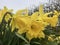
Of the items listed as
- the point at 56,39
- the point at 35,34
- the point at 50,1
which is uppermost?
the point at 35,34

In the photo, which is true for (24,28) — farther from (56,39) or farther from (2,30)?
(56,39)

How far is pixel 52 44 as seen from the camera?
107 centimetres

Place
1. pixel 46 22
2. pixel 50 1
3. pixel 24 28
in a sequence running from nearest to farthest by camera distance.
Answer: pixel 24 28, pixel 46 22, pixel 50 1

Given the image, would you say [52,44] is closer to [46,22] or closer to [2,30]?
[46,22]

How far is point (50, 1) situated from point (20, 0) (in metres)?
1.35

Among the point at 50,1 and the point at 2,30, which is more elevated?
the point at 2,30

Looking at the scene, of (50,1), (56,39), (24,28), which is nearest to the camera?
(24,28)

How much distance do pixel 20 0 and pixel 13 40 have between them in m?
6.87

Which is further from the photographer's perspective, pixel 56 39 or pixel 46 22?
pixel 56 39

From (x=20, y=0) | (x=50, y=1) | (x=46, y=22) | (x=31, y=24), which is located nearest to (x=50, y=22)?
(x=46, y=22)

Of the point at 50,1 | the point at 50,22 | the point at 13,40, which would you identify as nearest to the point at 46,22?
the point at 50,22

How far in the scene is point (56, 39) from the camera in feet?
3.91

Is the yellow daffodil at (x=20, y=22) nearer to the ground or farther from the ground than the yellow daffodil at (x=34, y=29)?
farther from the ground

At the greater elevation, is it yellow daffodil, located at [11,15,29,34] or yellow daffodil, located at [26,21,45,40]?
yellow daffodil, located at [11,15,29,34]
